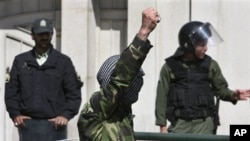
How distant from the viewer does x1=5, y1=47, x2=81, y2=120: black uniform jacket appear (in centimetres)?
775

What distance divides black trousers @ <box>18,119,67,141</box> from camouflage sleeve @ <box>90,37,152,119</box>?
140 inches

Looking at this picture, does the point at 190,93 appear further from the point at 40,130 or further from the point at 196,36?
the point at 40,130

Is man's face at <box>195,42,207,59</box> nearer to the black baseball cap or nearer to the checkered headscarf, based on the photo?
the black baseball cap

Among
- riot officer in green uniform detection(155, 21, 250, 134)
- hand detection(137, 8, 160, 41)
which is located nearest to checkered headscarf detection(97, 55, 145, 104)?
hand detection(137, 8, 160, 41)

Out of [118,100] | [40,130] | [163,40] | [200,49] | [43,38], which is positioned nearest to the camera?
[118,100]

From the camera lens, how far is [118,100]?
4.13 metres

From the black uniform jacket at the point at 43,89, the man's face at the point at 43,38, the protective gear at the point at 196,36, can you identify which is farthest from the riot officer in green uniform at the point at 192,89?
the man's face at the point at 43,38

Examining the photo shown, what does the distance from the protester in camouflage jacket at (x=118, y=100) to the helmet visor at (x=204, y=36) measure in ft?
10.9

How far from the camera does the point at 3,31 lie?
35.2 feet

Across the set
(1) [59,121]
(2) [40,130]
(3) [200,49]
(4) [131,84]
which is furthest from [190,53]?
(4) [131,84]

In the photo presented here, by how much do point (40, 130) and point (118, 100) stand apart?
12.0ft

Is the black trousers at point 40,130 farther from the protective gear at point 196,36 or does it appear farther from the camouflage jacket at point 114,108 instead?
the camouflage jacket at point 114,108

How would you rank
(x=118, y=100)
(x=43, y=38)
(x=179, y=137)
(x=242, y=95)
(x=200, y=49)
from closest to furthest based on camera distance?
(x=118, y=100), (x=179, y=137), (x=242, y=95), (x=200, y=49), (x=43, y=38)

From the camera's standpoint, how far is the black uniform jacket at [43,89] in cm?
775
